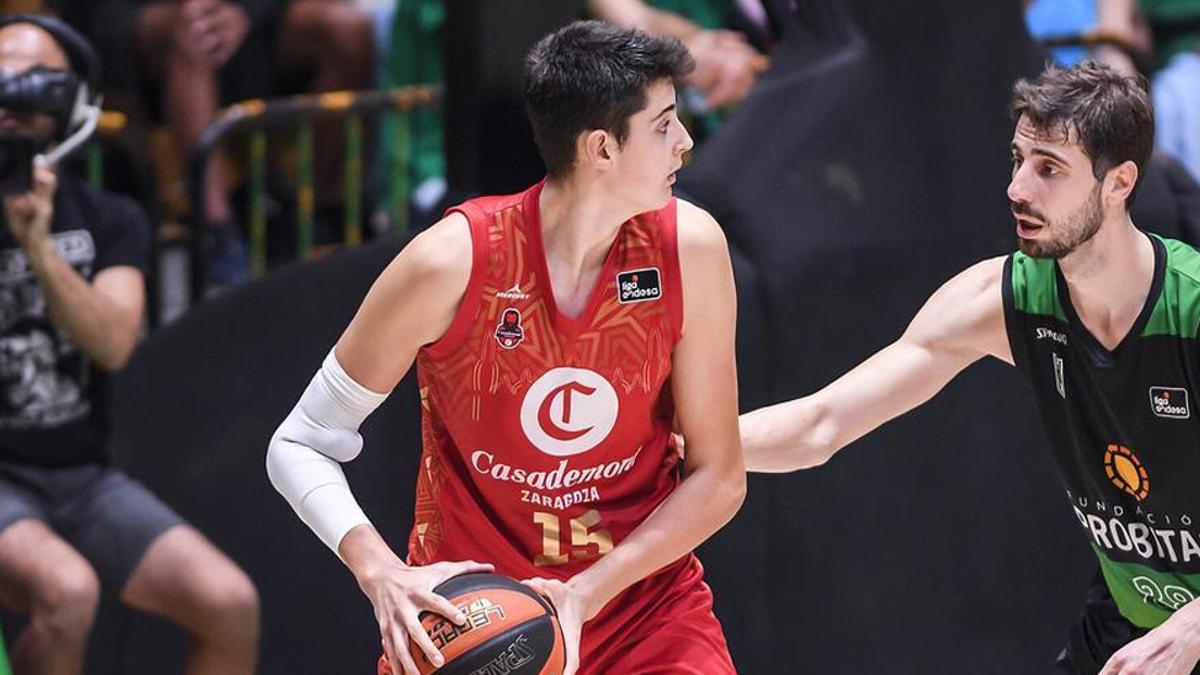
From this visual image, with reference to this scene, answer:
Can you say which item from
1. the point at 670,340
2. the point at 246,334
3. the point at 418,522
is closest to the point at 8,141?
the point at 246,334

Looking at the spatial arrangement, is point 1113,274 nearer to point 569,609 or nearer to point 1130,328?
point 1130,328

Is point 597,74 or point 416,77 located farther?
point 416,77

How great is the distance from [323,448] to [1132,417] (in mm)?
1572

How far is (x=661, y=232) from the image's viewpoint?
4.11 meters

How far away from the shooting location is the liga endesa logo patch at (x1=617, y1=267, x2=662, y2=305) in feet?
13.4

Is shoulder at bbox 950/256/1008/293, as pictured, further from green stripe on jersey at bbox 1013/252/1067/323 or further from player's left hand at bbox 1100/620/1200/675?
player's left hand at bbox 1100/620/1200/675

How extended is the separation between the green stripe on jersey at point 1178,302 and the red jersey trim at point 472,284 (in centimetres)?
129

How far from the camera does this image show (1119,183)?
4199 millimetres

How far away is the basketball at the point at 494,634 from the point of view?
379 cm

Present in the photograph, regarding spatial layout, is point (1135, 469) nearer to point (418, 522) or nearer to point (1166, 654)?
point (1166, 654)

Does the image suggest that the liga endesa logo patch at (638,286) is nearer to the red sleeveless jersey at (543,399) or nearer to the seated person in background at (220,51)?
the red sleeveless jersey at (543,399)

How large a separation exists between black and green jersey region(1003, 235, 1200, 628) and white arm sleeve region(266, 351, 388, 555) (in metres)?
1.35

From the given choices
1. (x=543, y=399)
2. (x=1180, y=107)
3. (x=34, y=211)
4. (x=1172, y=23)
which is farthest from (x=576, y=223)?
(x=1172, y=23)

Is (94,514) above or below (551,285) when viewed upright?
below
